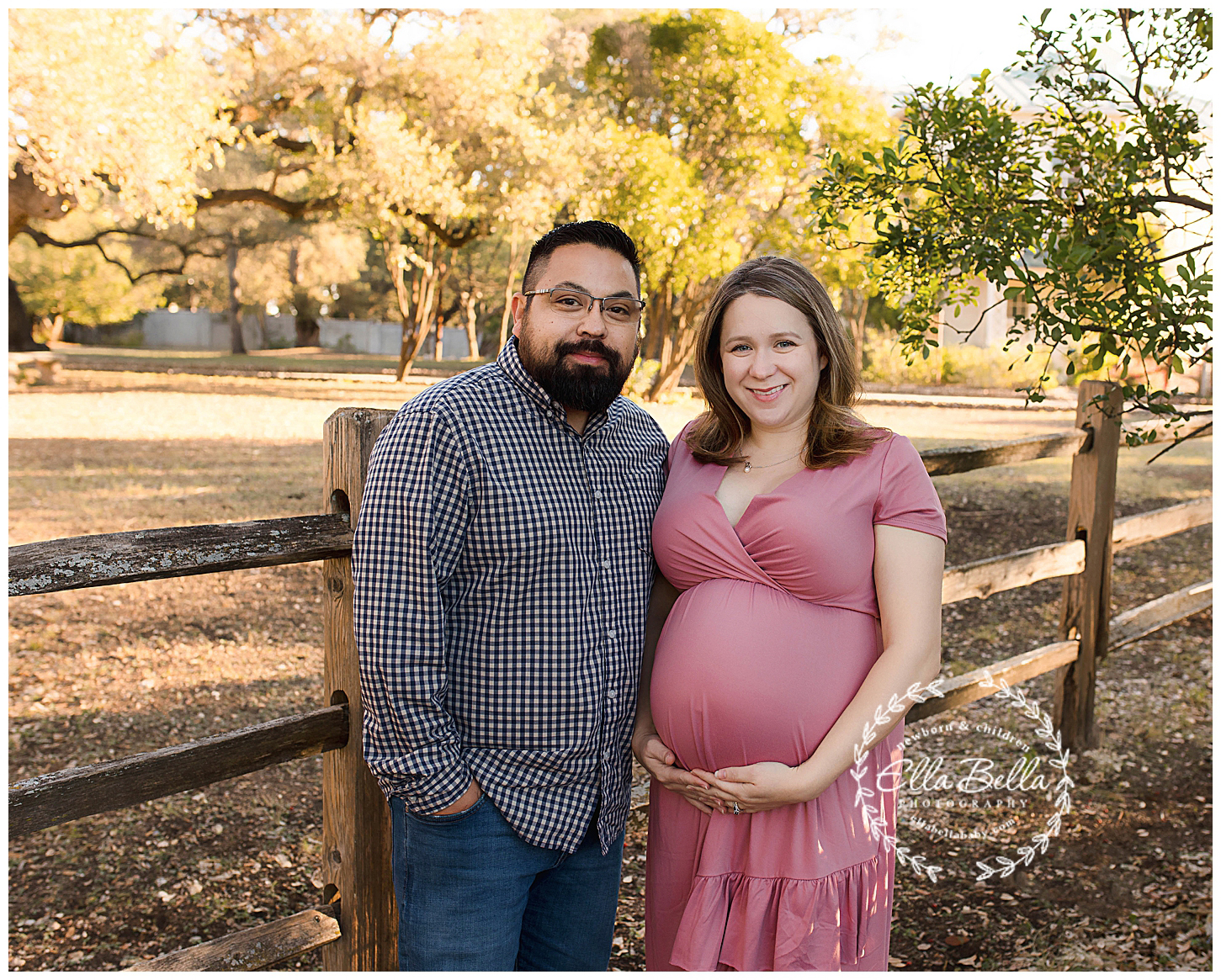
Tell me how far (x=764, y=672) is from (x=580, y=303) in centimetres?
92

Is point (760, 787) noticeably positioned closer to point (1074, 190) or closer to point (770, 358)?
point (770, 358)

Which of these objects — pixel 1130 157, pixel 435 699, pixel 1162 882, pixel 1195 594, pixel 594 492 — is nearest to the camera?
pixel 435 699

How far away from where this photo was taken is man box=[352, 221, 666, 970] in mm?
2004

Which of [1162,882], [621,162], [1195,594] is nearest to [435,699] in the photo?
[1162,882]

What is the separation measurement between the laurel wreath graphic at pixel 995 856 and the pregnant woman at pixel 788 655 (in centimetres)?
2

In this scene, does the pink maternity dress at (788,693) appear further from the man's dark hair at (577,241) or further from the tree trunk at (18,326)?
the tree trunk at (18,326)

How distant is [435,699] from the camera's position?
2.01 m

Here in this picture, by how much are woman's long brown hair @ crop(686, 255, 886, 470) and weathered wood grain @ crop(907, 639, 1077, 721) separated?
5.26ft

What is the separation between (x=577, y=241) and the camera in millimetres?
2221

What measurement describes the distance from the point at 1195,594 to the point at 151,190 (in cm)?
1137

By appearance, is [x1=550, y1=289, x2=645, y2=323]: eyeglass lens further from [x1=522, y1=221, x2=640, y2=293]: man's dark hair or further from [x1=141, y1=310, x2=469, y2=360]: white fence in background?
[x1=141, y1=310, x2=469, y2=360]: white fence in background

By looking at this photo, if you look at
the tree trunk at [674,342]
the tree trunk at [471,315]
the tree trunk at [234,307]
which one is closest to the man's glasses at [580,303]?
the tree trunk at [674,342]

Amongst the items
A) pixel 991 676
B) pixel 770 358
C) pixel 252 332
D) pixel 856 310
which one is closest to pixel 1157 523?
pixel 991 676

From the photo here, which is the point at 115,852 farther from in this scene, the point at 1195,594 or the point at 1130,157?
the point at 1195,594
